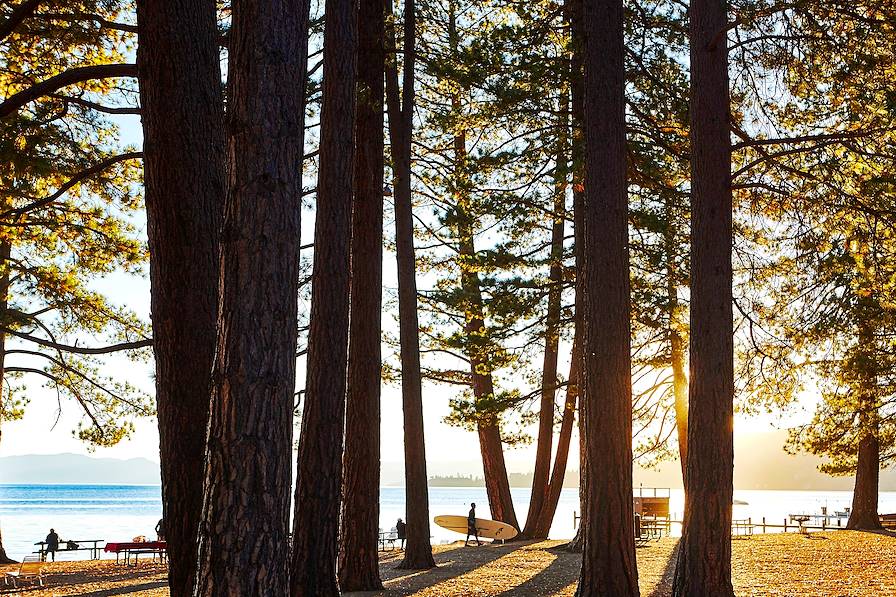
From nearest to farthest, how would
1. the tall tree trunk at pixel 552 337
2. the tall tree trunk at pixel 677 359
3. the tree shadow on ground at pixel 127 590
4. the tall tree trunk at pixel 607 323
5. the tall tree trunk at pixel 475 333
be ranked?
the tall tree trunk at pixel 607 323
the tree shadow on ground at pixel 127 590
the tall tree trunk at pixel 552 337
the tall tree trunk at pixel 677 359
the tall tree trunk at pixel 475 333

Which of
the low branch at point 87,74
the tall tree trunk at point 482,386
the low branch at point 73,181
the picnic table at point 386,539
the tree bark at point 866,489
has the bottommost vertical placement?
the picnic table at point 386,539

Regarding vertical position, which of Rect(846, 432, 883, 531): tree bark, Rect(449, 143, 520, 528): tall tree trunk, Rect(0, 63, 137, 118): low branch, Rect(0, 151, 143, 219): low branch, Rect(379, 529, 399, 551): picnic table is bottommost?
Rect(379, 529, 399, 551): picnic table

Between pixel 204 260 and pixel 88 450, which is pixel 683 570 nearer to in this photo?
pixel 204 260

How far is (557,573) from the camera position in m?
12.2

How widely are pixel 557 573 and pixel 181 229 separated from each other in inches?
334

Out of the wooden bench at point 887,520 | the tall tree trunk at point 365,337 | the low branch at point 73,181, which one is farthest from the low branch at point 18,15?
the wooden bench at point 887,520

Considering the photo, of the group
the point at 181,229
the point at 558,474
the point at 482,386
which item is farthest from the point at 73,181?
the point at 558,474

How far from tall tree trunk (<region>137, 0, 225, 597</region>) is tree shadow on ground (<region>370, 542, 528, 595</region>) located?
5.01 metres

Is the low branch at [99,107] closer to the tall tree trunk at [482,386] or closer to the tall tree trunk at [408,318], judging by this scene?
the tall tree trunk at [408,318]

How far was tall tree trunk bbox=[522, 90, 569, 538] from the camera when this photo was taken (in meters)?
14.3

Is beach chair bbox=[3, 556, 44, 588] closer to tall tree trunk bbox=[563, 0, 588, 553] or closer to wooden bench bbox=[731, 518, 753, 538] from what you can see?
tall tree trunk bbox=[563, 0, 588, 553]

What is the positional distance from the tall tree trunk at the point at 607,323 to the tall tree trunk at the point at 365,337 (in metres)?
3.03

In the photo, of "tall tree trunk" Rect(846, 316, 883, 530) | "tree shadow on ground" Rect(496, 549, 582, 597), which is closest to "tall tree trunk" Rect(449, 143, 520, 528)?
"tree shadow on ground" Rect(496, 549, 582, 597)

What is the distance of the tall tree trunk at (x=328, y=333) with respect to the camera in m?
8.67
